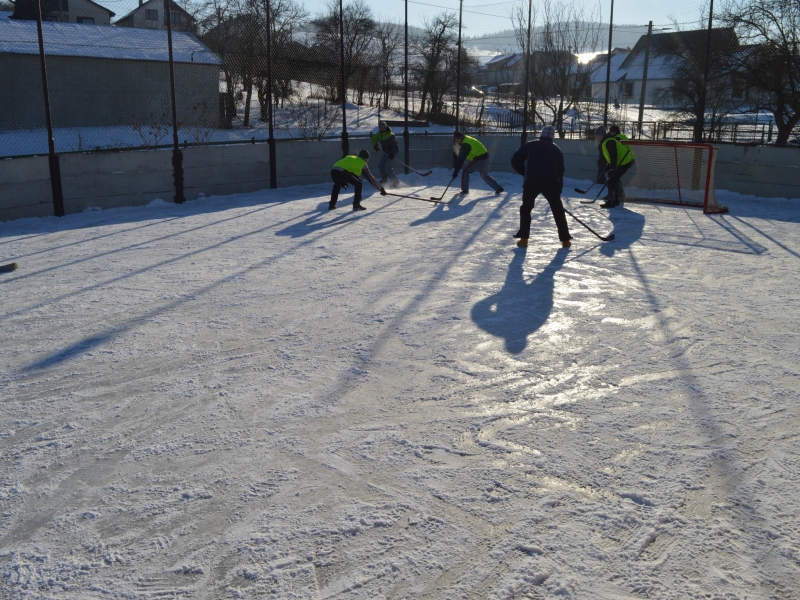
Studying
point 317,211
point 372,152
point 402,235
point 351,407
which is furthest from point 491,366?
point 372,152

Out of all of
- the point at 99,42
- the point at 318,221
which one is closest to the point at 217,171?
the point at 318,221

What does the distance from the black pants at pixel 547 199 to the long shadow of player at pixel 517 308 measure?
1121mm

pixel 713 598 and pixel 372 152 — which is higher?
pixel 372 152

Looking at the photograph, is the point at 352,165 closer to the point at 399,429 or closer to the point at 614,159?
the point at 614,159

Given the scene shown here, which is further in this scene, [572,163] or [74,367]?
[572,163]

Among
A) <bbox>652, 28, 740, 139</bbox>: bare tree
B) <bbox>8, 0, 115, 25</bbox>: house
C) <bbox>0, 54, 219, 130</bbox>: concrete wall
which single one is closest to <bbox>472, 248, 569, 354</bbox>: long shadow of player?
<bbox>0, 54, 219, 130</bbox>: concrete wall

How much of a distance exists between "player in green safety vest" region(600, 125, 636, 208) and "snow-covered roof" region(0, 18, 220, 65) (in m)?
9.92

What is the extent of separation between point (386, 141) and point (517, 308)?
9.40 meters

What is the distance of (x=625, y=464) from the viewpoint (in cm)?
348

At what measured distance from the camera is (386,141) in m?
14.8

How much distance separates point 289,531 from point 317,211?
29.5ft

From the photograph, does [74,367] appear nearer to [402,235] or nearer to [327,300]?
[327,300]

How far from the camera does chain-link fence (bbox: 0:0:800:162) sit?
49.3 ft

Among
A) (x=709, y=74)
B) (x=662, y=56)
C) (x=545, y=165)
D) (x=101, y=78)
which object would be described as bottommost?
(x=545, y=165)
